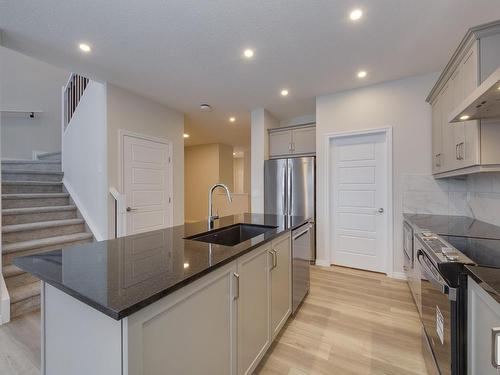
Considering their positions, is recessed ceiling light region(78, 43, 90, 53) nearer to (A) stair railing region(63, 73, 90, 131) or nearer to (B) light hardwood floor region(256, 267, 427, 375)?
(A) stair railing region(63, 73, 90, 131)

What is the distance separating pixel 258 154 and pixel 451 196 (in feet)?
9.35

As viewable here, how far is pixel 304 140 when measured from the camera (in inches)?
157

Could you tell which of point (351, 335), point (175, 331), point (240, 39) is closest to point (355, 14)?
point (240, 39)

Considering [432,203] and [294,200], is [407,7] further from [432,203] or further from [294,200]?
[294,200]

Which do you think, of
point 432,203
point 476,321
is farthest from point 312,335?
point 432,203

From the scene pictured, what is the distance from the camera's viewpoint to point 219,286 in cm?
113

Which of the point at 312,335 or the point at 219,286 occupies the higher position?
the point at 219,286

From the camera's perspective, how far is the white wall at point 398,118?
2955 millimetres

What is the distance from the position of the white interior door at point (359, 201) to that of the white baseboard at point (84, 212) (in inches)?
136

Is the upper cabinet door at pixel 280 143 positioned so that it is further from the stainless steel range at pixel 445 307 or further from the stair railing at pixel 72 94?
the stair railing at pixel 72 94

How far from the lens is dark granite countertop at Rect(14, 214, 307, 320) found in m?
0.75

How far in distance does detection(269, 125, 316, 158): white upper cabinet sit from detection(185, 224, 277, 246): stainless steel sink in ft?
7.47

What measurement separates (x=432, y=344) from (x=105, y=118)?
4.10 metres

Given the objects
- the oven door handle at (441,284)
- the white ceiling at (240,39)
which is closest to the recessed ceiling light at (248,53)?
the white ceiling at (240,39)
